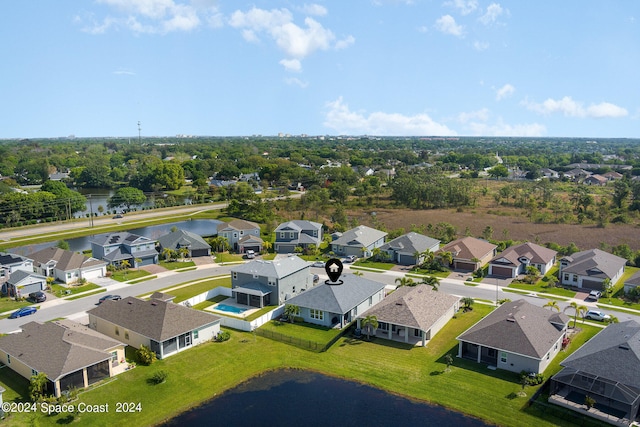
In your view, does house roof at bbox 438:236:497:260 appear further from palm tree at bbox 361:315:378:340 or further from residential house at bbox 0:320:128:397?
residential house at bbox 0:320:128:397

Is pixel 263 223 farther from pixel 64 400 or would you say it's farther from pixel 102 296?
pixel 64 400

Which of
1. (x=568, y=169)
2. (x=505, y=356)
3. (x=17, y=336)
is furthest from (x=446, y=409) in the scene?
(x=568, y=169)

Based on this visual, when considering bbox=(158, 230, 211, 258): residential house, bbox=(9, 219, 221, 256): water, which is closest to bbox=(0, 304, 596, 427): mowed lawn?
bbox=(158, 230, 211, 258): residential house

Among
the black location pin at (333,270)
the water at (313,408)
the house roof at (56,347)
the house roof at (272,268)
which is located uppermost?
the black location pin at (333,270)

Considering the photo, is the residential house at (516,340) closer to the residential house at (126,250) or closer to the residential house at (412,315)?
the residential house at (412,315)

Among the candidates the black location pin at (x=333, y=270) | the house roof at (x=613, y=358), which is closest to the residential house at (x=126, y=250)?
the black location pin at (x=333, y=270)

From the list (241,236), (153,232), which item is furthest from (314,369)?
(153,232)

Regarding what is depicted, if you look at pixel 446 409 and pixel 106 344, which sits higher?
pixel 106 344
